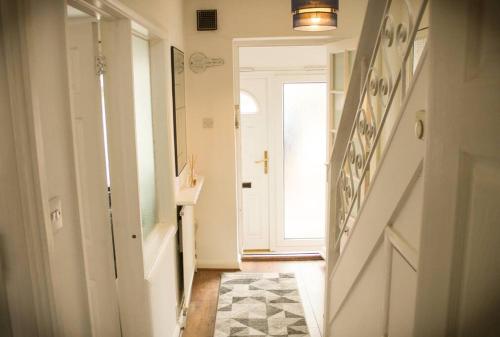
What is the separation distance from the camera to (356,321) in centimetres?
189

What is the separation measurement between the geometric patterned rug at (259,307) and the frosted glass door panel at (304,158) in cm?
130

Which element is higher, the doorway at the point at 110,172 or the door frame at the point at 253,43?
the door frame at the point at 253,43

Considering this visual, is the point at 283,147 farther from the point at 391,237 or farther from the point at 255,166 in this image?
the point at 391,237

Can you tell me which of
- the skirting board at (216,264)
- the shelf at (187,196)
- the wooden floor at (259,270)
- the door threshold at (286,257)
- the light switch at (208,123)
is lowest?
the wooden floor at (259,270)

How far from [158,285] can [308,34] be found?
2.64 metres

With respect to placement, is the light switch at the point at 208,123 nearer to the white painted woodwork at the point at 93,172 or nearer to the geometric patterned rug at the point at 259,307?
the geometric patterned rug at the point at 259,307

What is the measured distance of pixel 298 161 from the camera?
17.6ft

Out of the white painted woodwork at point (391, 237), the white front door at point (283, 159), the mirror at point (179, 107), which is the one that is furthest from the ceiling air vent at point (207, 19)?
the white painted woodwork at point (391, 237)

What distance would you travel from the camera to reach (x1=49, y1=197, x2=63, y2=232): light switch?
53.8 inches

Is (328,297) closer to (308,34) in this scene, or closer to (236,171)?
(236,171)

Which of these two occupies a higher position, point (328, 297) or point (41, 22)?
point (41, 22)

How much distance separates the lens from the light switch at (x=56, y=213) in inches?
53.8

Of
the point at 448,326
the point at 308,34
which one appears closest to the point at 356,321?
the point at 448,326

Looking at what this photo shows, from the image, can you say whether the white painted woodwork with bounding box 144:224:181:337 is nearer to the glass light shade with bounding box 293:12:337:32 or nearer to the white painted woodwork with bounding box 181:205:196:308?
the white painted woodwork with bounding box 181:205:196:308
